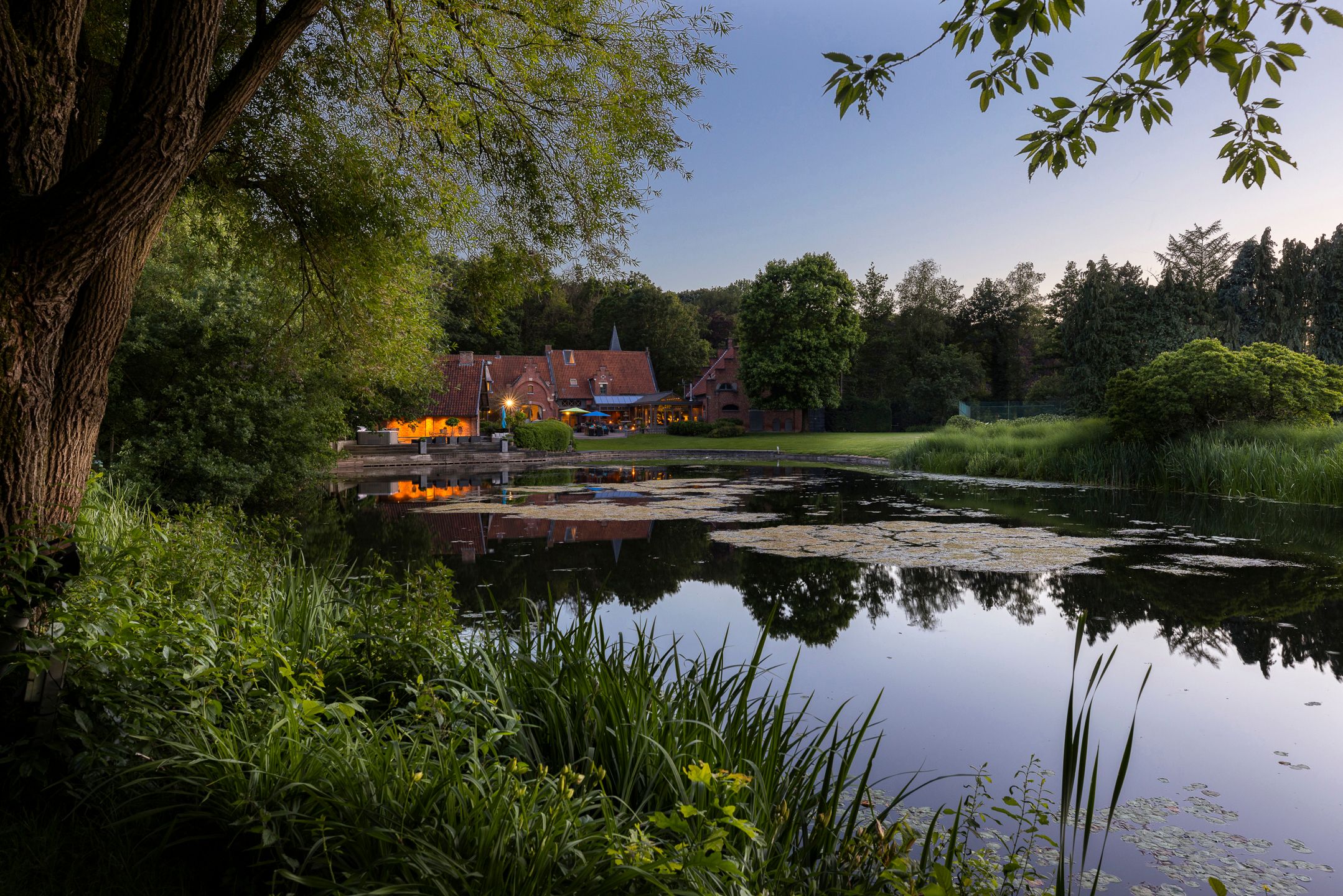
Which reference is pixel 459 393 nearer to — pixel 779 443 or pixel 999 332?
pixel 779 443

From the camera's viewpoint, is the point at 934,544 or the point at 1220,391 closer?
the point at 934,544

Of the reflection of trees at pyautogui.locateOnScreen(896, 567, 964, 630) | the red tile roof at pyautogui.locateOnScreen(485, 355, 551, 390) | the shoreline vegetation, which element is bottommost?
the reflection of trees at pyautogui.locateOnScreen(896, 567, 964, 630)

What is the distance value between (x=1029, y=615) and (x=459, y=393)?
40.7 m

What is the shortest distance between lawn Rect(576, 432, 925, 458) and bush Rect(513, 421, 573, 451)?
219 centimetres

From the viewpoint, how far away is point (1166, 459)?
17078mm

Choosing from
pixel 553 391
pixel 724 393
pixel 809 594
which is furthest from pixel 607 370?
pixel 809 594

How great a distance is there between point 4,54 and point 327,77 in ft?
11.9

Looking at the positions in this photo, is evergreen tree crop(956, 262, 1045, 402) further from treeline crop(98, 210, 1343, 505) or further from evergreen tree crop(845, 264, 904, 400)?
evergreen tree crop(845, 264, 904, 400)

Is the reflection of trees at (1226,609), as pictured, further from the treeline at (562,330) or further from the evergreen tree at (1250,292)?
the evergreen tree at (1250,292)

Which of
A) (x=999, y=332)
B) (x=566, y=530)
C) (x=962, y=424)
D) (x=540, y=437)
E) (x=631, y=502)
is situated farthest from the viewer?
(x=999, y=332)

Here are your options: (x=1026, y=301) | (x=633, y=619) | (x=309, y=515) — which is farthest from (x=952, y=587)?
(x=1026, y=301)

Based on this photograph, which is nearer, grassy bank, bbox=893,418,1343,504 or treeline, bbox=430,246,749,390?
grassy bank, bbox=893,418,1343,504

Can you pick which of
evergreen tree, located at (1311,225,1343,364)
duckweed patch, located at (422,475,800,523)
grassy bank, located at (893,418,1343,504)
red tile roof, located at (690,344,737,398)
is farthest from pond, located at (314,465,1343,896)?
red tile roof, located at (690,344,737,398)

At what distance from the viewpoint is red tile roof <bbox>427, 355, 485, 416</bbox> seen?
43844mm
